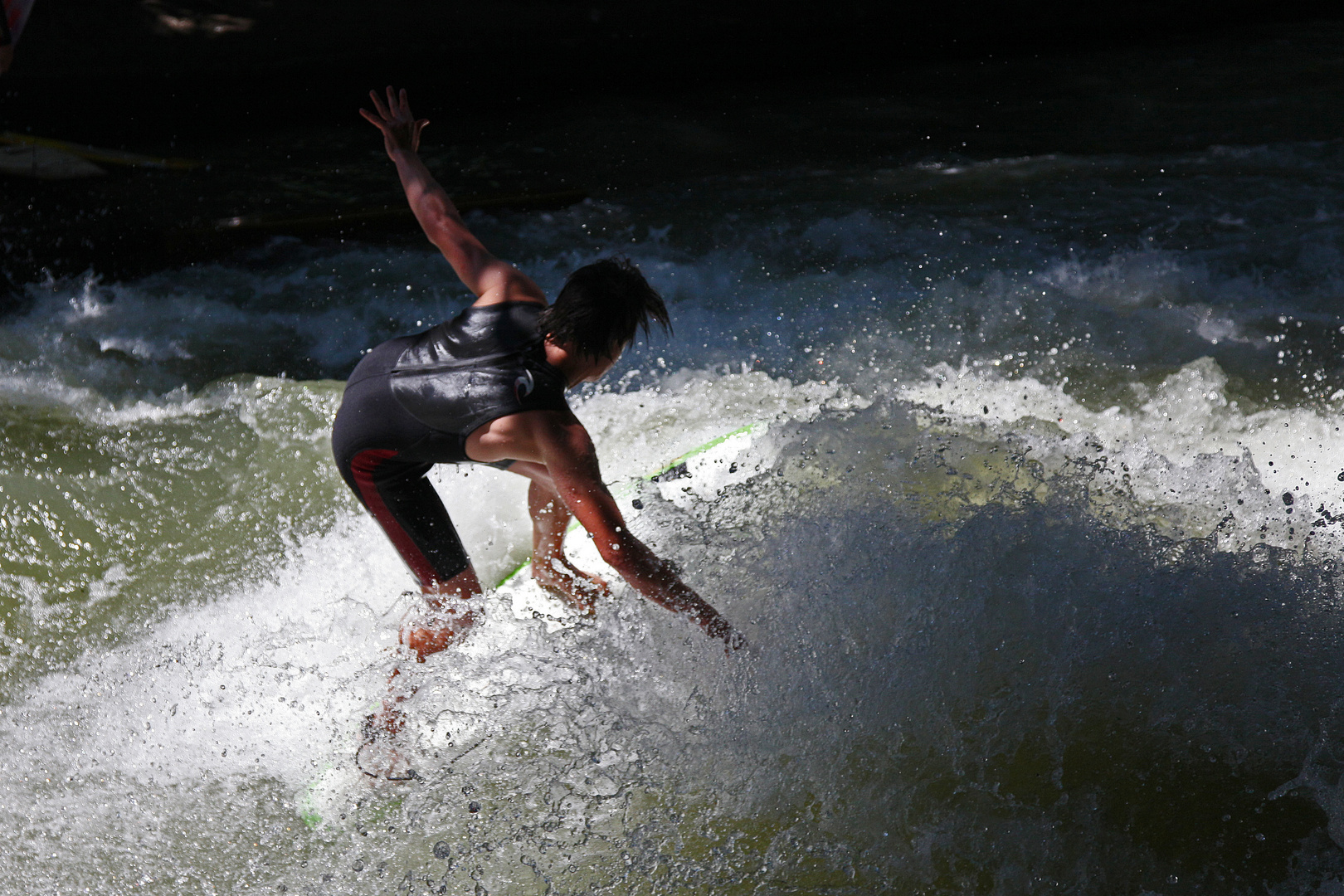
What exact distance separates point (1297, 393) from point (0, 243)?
6845 millimetres

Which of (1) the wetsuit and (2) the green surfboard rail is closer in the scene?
(1) the wetsuit

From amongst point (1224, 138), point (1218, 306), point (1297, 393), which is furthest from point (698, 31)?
point (1297, 393)

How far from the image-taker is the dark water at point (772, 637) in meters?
2.29

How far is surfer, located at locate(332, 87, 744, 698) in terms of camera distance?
7.06 feet

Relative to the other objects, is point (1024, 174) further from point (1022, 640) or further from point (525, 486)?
point (1022, 640)

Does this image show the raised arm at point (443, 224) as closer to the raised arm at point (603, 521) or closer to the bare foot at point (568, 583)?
the raised arm at point (603, 521)

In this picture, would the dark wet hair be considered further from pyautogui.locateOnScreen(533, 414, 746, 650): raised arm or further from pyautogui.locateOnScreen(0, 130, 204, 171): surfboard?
pyautogui.locateOnScreen(0, 130, 204, 171): surfboard

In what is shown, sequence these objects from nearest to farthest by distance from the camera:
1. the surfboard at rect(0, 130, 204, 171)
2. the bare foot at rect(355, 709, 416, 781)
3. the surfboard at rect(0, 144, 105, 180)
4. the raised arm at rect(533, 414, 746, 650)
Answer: the raised arm at rect(533, 414, 746, 650)
the bare foot at rect(355, 709, 416, 781)
the surfboard at rect(0, 144, 105, 180)
the surfboard at rect(0, 130, 204, 171)

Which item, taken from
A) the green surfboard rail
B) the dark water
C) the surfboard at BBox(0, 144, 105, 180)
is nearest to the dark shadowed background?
the surfboard at BBox(0, 144, 105, 180)

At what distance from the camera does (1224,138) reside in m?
6.49

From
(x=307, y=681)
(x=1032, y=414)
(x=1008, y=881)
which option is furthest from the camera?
(x=1032, y=414)

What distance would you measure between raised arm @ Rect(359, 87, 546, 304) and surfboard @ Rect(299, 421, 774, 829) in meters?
0.64

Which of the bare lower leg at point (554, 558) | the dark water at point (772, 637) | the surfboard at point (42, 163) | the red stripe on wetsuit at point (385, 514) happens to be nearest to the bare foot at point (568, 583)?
the bare lower leg at point (554, 558)

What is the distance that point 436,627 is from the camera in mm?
2711
